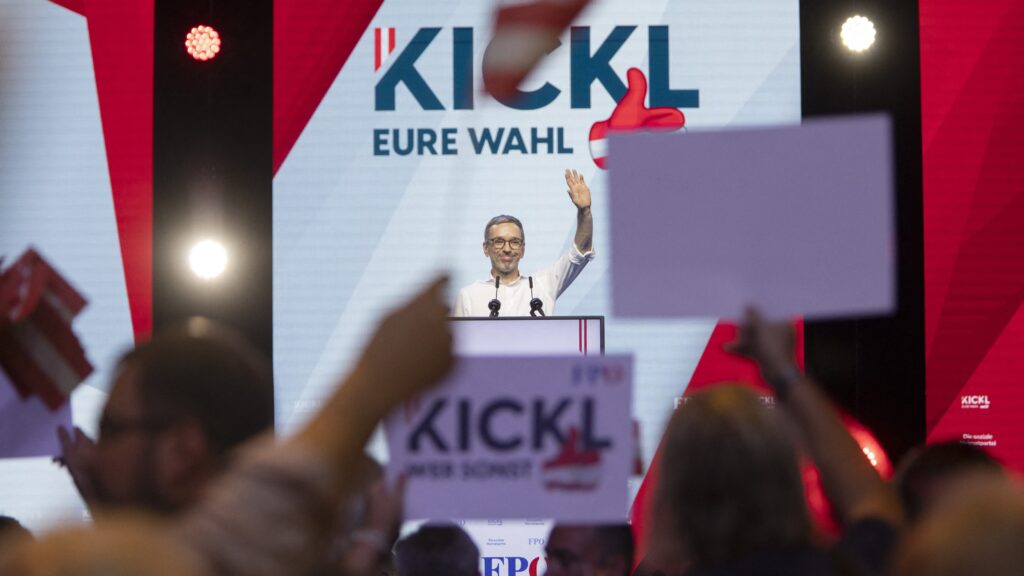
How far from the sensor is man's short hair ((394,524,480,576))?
8.53 ft

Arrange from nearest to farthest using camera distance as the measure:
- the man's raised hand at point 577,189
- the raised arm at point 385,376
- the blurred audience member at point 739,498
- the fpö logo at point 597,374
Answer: the raised arm at point 385,376
the blurred audience member at point 739,498
the fpö logo at point 597,374
the man's raised hand at point 577,189

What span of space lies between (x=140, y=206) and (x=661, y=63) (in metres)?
2.05

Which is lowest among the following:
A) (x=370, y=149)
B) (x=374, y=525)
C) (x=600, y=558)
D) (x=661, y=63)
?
(x=600, y=558)

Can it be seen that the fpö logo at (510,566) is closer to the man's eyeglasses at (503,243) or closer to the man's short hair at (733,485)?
the man's eyeglasses at (503,243)

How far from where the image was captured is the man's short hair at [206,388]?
3.69 ft

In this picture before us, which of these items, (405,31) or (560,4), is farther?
(405,31)

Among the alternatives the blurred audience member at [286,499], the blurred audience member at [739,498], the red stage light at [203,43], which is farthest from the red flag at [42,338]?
the red stage light at [203,43]

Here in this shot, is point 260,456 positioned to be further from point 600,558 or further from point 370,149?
point 370,149

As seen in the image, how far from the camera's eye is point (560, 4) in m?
1.46

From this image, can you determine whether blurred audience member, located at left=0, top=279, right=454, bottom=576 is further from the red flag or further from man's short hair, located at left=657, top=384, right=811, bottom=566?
the red flag

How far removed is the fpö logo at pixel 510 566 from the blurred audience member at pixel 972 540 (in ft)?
12.8

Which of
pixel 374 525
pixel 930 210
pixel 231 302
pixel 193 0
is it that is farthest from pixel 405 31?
pixel 374 525

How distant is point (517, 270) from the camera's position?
4.86m

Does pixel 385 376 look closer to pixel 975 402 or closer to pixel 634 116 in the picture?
pixel 634 116
